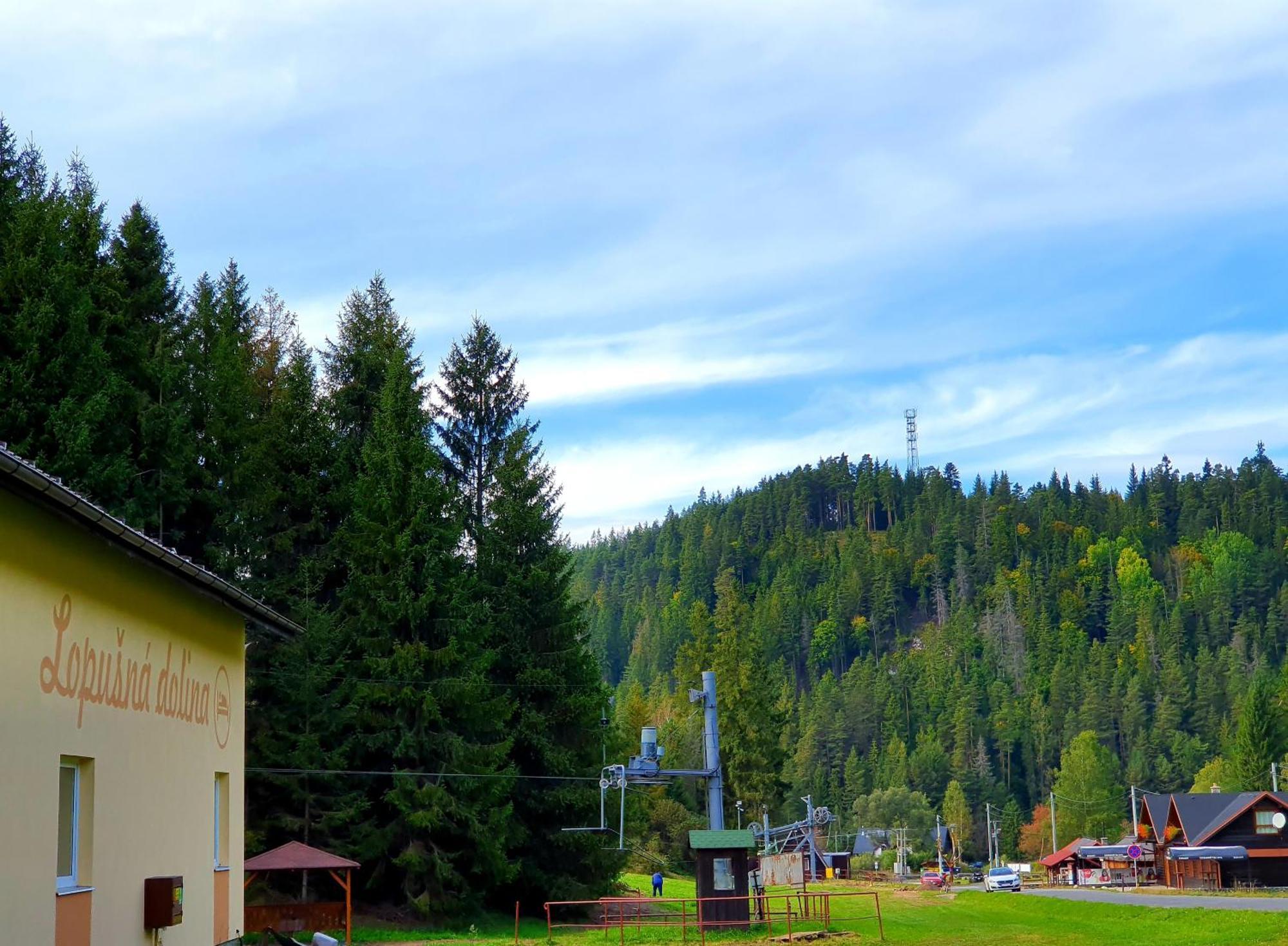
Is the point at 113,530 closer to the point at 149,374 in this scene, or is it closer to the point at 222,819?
the point at 222,819

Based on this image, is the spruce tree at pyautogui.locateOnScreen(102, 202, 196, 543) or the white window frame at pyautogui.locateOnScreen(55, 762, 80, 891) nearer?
the white window frame at pyautogui.locateOnScreen(55, 762, 80, 891)

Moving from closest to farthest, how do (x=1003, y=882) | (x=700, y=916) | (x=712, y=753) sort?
1. (x=700, y=916)
2. (x=712, y=753)
3. (x=1003, y=882)

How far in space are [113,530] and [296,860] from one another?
20.4 m

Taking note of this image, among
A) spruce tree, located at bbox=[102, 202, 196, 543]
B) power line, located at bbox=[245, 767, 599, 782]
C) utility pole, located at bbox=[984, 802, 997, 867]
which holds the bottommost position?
utility pole, located at bbox=[984, 802, 997, 867]

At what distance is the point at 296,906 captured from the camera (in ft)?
103

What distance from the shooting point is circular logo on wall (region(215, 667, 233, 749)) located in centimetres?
1636

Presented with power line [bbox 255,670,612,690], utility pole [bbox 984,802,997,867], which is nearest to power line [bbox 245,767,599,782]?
power line [bbox 255,670,612,690]

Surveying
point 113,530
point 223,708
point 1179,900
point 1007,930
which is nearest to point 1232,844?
point 1179,900

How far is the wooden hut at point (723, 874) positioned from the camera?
3294 centimetres

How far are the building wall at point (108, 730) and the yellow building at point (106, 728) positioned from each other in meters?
0.02

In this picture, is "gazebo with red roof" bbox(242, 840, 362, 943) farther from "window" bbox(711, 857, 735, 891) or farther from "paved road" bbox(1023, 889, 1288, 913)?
"paved road" bbox(1023, 889, 1288, 913)

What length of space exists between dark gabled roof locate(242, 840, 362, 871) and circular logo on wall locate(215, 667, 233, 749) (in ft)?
42.5

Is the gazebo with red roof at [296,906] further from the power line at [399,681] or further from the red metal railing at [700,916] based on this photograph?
the power line at [399,681]

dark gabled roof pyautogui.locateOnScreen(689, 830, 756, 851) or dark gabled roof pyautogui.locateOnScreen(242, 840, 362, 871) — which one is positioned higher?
dark gabled roof pyautogui.locateOnScreen(242, 840, 362, 871)
